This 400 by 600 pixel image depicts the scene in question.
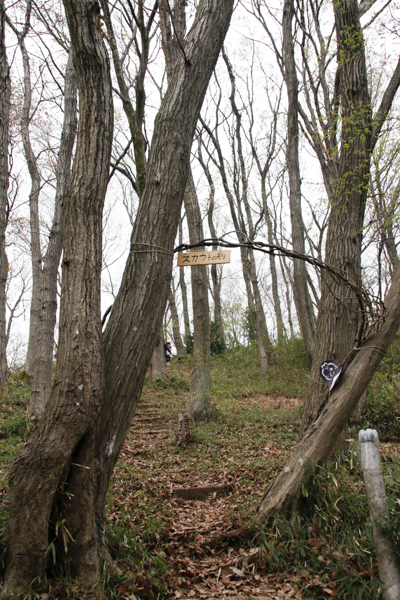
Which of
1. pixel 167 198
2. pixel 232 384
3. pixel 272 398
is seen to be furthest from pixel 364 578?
pixel 232 384

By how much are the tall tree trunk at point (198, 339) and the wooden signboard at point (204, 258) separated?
16.1ft

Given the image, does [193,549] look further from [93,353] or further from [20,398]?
[20,398]

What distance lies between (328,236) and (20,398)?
6.89 metres

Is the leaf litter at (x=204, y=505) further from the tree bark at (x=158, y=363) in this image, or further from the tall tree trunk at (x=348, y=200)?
the tree bark at (x=158, y=363)

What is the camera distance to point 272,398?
1069 cm

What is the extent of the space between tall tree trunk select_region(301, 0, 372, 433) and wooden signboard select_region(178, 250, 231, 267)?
6.94 ft

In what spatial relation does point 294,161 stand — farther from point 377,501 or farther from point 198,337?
point 377,501

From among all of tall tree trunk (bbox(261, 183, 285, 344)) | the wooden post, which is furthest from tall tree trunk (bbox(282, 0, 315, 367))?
the wooden post

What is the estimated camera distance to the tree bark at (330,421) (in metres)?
3.23

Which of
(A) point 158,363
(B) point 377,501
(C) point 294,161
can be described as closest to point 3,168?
(C) point 294,161

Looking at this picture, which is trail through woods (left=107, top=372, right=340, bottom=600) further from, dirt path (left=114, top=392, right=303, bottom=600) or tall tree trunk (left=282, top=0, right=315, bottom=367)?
tall tree trunk (left=282, top=0, right=315, bottom=367)

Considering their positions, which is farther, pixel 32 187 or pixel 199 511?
pixel 32 187

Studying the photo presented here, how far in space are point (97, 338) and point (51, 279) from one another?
15.1 ft

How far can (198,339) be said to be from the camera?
26.2 ft
